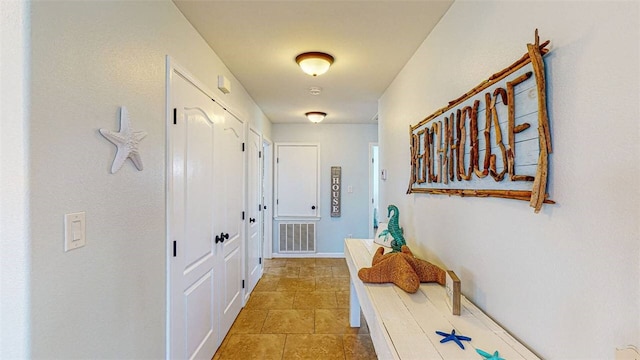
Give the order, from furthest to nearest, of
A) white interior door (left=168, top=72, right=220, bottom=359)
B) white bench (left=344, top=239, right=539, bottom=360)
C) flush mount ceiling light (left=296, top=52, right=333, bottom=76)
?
1. flush mount ceiling light (left=296, top=52, right=333, bottom=76)
2. white interior door (left=168, top=72, right=220, bottom=359)
3. white bench (left=344, top=239, right=539, bottom=360)

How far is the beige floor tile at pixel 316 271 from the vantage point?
431 cm

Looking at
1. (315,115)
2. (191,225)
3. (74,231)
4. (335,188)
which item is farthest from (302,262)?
(74,231)

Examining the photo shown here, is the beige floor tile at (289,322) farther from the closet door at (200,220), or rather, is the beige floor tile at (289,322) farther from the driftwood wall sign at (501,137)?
the driftwood wall sign at (501,137)

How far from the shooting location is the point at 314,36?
2.05 metres

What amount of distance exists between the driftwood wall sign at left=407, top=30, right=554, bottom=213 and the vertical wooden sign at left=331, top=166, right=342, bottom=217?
11.1 ft

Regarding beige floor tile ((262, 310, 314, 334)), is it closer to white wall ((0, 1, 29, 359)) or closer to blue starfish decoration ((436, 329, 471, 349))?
blue starfish decoration ((436, 329, 471, 349))

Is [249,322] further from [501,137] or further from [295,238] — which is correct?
[501,137]

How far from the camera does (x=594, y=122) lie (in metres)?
0.79

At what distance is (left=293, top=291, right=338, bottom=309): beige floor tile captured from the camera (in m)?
3.26

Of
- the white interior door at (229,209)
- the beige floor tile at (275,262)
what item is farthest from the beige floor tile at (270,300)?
the beige floor tile at (275,262)

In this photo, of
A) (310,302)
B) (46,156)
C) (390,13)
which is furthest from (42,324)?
(310,302)

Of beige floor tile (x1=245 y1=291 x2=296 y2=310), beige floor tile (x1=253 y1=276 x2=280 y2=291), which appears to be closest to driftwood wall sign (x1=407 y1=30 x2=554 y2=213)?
beige floor tile (x1=245 y1=291 x2=296 y2=310)

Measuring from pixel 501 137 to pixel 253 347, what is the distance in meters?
2.40

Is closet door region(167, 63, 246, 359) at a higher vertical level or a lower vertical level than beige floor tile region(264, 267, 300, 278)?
higher
